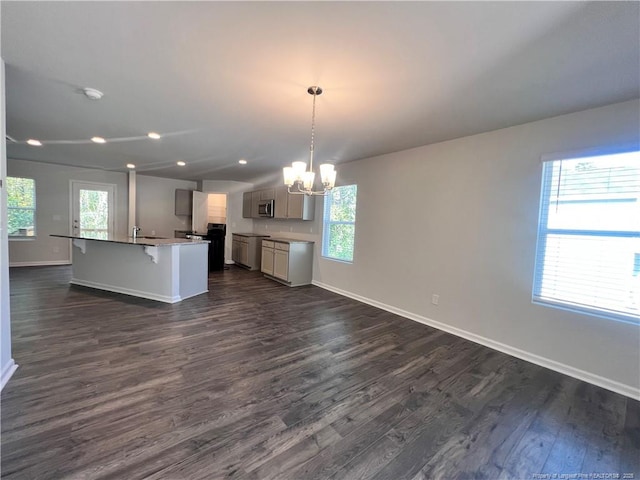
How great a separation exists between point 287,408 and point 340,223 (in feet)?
12.3

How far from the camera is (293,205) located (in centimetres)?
594

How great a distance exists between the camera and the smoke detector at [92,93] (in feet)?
7.96

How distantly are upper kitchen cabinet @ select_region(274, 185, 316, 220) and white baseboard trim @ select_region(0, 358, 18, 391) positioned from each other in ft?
14.4

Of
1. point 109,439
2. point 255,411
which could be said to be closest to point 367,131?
point 255,411

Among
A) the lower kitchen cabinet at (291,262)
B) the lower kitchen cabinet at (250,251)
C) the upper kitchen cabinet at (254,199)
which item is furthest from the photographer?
the lower kitchen cabinet at (250,251)

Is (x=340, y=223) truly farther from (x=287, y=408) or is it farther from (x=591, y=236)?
(x=287, y=408)

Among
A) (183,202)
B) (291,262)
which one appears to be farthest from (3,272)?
(183,202)

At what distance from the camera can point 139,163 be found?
19.1ft

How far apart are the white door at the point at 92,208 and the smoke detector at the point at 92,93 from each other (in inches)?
211

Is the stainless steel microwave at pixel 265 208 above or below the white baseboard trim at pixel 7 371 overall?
above

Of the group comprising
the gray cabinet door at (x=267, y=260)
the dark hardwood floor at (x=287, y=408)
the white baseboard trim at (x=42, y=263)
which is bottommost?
the dark hardwood floor at (x=287, y=408)

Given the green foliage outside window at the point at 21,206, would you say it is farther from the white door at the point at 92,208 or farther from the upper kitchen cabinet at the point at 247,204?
the upper kitchen cabinet at the point at 247,204

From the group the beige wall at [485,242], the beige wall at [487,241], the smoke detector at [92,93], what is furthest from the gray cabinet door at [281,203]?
the smoke detector at [92,93]

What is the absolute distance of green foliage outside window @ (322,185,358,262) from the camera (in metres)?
5.04
